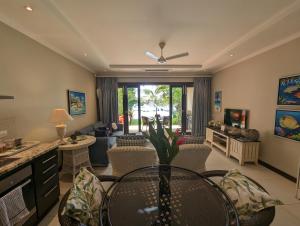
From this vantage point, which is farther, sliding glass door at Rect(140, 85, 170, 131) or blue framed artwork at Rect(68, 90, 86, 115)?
sliding glass door at Rect(140, 85, 170, 131)

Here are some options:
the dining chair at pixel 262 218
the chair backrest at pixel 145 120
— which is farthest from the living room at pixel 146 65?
the chair backrest at pixel 145 120

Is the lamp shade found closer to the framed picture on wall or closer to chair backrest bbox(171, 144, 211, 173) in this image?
chair backrest bbox(171, 144, 211, 173)

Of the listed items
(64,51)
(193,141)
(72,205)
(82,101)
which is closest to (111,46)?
(64,51)

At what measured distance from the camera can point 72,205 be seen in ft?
2.84

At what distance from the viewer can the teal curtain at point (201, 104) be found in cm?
588

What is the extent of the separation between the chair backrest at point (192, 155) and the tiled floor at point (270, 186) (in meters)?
1.04

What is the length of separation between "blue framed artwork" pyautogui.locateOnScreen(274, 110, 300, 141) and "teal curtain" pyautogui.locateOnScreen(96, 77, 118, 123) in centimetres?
469

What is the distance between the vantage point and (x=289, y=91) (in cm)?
273

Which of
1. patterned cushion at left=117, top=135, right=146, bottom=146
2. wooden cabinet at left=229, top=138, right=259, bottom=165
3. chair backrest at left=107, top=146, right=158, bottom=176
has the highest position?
patterned cushion at left=117, top=135, right=146, bottom=146

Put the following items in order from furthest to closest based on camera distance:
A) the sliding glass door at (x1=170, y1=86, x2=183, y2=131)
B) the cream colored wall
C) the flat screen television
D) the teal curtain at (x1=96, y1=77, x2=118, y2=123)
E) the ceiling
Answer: the sliding glass door at (x1=170, y1=86, x2=183, y2=131)
the cream colored wall
the teal curtain at (x1=96, y1=77, x2=118, y2=123)
the flat screen television
the ceiling

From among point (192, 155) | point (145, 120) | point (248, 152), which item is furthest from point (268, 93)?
point (145, 120)

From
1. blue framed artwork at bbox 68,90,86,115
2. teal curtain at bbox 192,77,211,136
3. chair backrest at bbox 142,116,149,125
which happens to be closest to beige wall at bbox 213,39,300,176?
teal curtain at bbox 192,77,211,136

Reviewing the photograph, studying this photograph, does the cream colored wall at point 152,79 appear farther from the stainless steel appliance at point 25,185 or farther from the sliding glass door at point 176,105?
the stainless steel appliance at point 25,185

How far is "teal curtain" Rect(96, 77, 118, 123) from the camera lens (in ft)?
18.7
